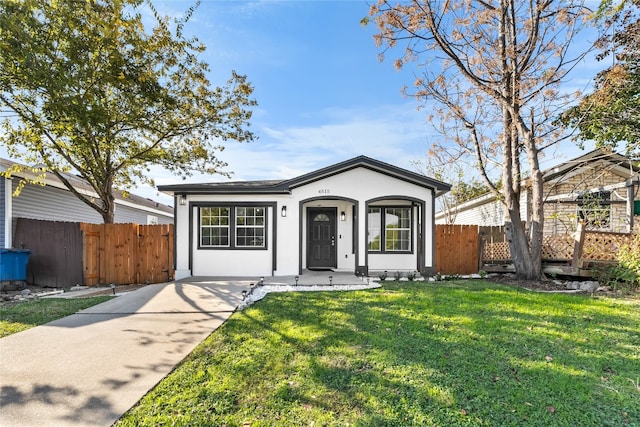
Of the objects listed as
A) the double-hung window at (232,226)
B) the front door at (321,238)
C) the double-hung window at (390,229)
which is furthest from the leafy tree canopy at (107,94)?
the double-hung window at (390,229)

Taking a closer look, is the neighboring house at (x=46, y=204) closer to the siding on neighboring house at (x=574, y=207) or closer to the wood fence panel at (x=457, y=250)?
the wood fence panel at (x=457, y=250)

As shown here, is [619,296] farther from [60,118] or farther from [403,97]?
[60,118]

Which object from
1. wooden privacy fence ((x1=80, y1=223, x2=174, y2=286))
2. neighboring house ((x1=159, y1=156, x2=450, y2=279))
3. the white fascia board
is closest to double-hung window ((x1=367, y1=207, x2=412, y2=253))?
neighboring house ((x1=159, y1=156, x2=450, y2=279))

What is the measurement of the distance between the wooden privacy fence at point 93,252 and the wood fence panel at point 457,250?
9314mm

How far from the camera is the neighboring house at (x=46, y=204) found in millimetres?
8914

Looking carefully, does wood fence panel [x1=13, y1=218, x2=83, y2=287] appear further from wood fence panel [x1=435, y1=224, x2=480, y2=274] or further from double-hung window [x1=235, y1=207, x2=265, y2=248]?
wood fence panel [x1=435, y1=224, x2=480, y2=274]

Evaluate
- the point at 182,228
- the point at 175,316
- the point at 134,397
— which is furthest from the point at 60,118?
the point at 134,397

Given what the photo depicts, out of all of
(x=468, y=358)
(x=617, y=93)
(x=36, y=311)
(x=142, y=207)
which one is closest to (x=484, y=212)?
(x=617, y=93)

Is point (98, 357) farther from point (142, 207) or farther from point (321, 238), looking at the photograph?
point (142, 207)

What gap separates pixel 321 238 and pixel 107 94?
827 centimetres

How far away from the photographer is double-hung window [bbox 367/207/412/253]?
10820 mm

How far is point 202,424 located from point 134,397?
90 centimetres

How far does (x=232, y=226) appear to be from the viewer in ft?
32.4

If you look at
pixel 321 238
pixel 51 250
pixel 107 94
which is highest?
pixel 107 94
